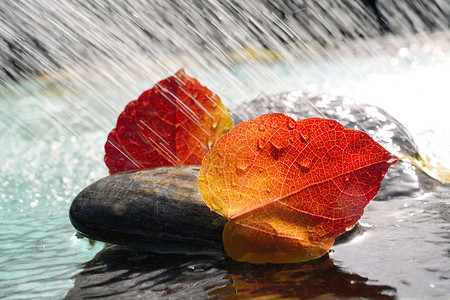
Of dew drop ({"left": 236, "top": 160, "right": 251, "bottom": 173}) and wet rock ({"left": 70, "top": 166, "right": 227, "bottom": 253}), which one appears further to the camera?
wet rock ({"left": 70, "top": 166, "right": 227, "bottom": 253})

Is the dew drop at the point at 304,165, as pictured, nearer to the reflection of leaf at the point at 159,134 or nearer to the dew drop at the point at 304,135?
the dew drop at the point at 304,135

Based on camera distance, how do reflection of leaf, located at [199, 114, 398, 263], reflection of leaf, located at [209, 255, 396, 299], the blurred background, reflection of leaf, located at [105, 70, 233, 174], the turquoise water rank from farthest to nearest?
the blurred background, reflection of leaf, located at [105, 70, 233, 174], the turquoise water, reflection of leaf, located at [199, 114, 398, 263], reflection of leaf, located at [209, 255, 396, 299]

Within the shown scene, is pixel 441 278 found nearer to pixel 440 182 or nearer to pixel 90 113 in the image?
pixel 440 182

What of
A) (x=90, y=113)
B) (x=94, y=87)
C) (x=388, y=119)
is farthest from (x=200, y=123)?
(x=94, y=87)

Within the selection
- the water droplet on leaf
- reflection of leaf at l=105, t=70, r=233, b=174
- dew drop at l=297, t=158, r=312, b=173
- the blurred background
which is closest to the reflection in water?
the blurred background

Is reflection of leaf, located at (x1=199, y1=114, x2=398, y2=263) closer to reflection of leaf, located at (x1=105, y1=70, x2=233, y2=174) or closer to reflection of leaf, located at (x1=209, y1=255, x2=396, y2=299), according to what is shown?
reflection of leaf, located at (x1=209, y1=255, x2=396, y2=299)

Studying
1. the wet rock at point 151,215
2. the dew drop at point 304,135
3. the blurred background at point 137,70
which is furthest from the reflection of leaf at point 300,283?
the blurred background at point 137,70

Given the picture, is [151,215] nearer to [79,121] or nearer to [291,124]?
[291,124]

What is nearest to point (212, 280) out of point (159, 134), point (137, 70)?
point (159, 134)
